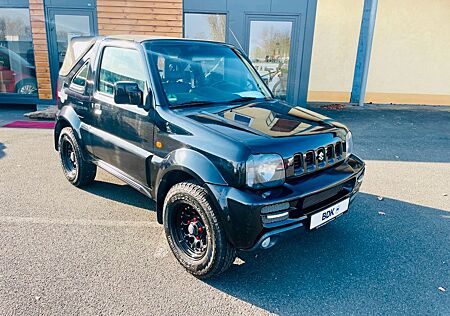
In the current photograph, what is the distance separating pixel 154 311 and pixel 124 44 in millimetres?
2549

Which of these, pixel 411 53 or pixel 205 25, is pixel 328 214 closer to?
pixel 205 25

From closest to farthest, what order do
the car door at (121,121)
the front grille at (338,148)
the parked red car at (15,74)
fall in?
the front grille at (338,148), the car door at (121,121), the parked red car at (15,74)

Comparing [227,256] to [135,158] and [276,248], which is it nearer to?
[276,248]

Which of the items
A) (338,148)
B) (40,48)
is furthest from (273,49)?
(338,148)

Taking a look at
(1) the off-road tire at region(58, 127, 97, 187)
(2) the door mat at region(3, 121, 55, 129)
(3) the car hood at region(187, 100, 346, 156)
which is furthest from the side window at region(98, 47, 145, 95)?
(2) the door mat at region(3, 121, 55, 129)

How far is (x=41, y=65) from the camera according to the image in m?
9.48

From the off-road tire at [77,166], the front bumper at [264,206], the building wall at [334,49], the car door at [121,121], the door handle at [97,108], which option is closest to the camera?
the front bumper at [264,206]

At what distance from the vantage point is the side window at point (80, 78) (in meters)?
4.07

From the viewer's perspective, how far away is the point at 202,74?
11.5 feet

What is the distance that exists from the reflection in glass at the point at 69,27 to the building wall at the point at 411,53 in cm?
892

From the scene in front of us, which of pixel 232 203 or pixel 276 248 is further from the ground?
pixel 232 203

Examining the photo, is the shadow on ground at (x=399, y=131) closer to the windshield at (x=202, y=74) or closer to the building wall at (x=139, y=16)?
the windshield at (x=202, y=74)

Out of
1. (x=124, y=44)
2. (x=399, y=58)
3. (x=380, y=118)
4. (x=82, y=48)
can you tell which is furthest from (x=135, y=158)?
(x=399, y=58)

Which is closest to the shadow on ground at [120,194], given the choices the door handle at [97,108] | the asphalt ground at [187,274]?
the asphalt ground at [187,274]
